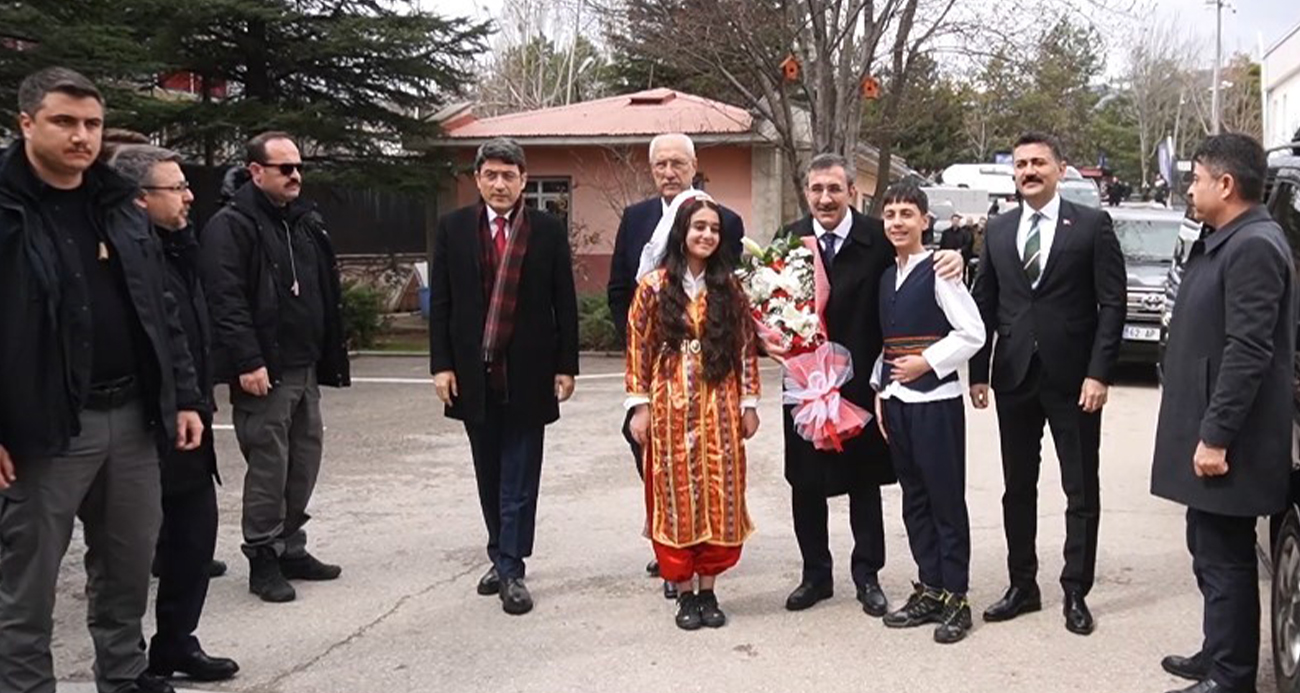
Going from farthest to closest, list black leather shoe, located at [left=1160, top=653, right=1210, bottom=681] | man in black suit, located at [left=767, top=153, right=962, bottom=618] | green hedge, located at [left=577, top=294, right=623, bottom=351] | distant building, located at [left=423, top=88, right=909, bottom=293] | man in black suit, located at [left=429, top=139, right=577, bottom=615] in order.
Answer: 1. distant building, located at [left=423, top=88, right=909, bottom=293]
2. green hedge, located at [left=577, top=294, right=623, bottom=351]
3. man in black suit, located at [left=429, top=139, right=577, bottom=615]
4. man in black suit, located at [left=767, top=153, right=962, bottom=618]
5. black leather shoe, located at [left=1160, top=653, right=1210, bottom=681]

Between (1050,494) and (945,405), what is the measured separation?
307 cm

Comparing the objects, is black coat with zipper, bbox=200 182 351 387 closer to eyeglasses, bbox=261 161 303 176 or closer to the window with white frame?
eyeglasses, bbox=261 161 303 176

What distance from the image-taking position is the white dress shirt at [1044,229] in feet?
16.8

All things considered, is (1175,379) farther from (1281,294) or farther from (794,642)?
(794,642)

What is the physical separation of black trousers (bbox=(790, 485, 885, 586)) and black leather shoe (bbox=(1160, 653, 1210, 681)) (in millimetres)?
1279

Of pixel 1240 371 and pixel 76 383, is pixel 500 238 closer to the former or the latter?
pixel 76 383

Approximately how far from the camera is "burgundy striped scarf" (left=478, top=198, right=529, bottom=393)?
560 centimetres

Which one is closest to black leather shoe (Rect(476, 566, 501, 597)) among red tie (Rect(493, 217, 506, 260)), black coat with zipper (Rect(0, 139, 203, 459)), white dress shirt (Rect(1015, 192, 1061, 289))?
red tie (Rect(493, 217, 506, 260))

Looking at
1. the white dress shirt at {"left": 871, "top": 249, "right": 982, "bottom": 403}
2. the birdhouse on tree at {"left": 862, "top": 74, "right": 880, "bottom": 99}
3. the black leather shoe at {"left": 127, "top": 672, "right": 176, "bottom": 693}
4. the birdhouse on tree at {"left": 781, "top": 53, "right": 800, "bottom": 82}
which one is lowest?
the black leather shoe at {"left": 127, "top": 672, "right": 176, "bottom": 693}

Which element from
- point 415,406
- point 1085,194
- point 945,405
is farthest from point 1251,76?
point 945,405

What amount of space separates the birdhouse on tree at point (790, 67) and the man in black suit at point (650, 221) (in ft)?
36.6

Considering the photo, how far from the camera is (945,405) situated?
5086 millimetres

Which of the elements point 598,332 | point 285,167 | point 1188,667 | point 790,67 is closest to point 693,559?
point 1188,667

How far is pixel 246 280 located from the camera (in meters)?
5.60
